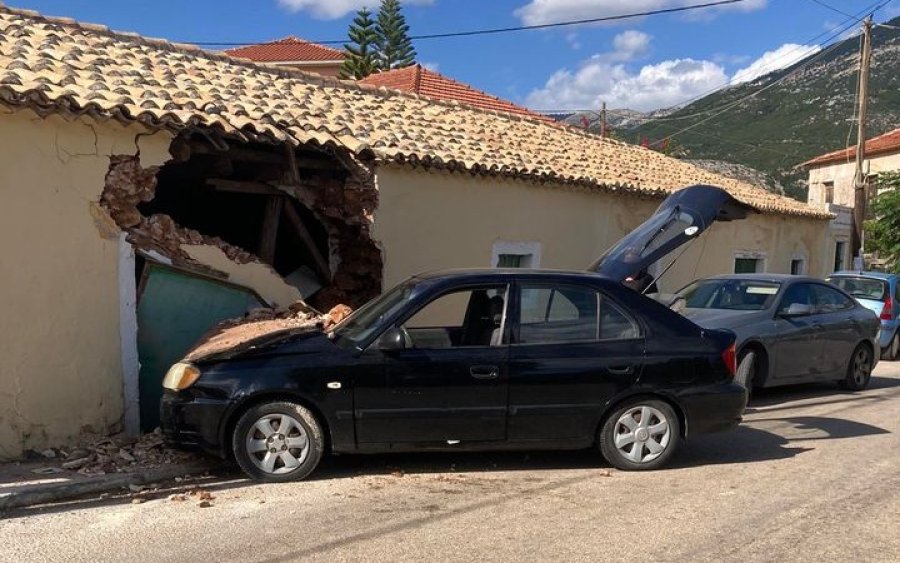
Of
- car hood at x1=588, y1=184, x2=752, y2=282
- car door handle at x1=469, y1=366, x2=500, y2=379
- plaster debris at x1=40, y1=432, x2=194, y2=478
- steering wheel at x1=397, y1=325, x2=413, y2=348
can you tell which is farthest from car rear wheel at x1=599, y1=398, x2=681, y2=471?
plaster debris at x1=40, y1=432, x2=194, y2=478

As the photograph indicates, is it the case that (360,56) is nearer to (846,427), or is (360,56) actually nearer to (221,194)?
(221,194)

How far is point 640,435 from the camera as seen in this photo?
5957 mm

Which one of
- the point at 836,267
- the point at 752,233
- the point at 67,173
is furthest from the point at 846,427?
the point at 836,267

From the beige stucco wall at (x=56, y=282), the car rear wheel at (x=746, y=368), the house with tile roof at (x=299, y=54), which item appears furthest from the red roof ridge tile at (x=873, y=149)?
the beige stucco wall at (x=56, y=282)

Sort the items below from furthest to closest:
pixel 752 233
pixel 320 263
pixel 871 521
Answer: pixel 752 233
pixel 320 263
pixel 871 521

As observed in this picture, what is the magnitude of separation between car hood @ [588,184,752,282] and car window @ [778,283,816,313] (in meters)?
1.92

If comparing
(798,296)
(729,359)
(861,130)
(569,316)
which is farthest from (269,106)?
(861,130)

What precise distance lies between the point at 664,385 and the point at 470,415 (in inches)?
58.9

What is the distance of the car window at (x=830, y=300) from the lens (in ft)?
31.9

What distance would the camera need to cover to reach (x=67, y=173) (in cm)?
657

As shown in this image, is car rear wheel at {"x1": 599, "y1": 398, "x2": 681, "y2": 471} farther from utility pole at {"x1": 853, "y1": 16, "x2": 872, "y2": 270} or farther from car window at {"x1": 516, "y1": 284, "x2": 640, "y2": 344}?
utility pole at {"x1": 853, "y1": 16, "x2": 872, "y2": 270}

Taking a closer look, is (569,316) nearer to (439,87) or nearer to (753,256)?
(753,256)

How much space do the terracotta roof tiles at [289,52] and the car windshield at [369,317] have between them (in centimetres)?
2999

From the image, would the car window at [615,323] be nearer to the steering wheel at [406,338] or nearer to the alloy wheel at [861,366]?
the steering wheel at [406,338]
